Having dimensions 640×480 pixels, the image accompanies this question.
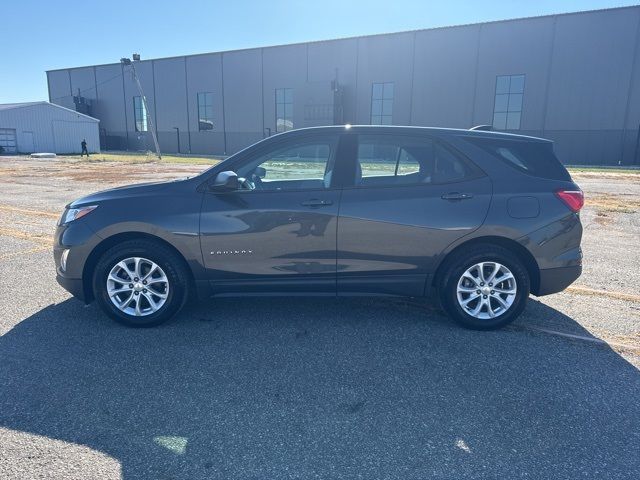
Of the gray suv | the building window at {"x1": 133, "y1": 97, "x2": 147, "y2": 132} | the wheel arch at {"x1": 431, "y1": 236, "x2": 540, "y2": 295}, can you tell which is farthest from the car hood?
the building window at {"x1": 133, "y1": 97, "x2": 147, "y2": 132}

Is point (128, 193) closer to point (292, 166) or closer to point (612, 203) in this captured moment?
→ point (292, 166)

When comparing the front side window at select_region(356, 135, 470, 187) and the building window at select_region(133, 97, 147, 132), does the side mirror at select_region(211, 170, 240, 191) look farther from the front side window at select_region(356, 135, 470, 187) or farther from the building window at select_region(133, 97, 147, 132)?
the building window at select_region(133, 97, 147, 132)

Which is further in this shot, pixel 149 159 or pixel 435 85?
pixel 435 85

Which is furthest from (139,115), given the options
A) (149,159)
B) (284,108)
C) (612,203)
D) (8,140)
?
(612,203)

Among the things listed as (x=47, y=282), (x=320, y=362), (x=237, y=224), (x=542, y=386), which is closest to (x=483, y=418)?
(x=542, y=386)

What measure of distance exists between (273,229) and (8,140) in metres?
54.9

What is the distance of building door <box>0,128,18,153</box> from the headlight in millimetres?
53303

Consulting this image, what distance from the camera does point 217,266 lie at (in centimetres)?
405

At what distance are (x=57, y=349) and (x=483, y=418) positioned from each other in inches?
128

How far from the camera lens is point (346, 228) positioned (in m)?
3.96

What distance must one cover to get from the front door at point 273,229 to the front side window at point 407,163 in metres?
0.29

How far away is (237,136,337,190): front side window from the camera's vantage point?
413 centimetres

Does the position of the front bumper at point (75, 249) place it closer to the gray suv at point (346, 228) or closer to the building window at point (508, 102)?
the gray suv at point (346, 228)

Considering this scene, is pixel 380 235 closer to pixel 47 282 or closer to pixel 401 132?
pixel 401 132
